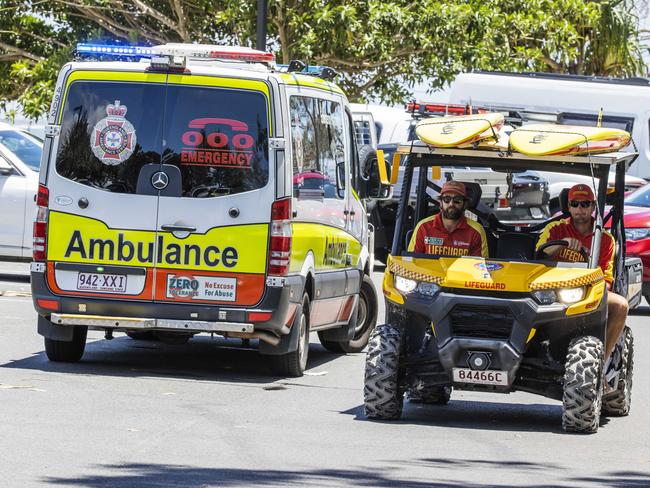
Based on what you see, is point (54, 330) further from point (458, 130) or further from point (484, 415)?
point (458, 130)

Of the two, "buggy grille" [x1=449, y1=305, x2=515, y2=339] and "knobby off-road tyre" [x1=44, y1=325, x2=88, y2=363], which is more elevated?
"buggy grille" [x1=449, y1=305, x2=515, y2=339]

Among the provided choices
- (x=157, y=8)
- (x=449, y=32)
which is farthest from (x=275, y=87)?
(x=157, y=8)

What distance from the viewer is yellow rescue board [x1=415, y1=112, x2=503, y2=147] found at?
10.4 meters

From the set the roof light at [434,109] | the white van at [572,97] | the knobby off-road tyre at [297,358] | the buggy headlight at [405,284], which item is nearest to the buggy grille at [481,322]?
the buggy headlight at [405,284]

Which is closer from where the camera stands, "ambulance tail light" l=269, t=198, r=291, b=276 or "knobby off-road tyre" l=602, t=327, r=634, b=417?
"knobby off-road tyre" l=602, t=327, r=634, b=417

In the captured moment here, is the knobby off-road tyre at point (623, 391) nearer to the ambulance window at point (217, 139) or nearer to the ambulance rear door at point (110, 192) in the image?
the ambulance window at point (217, 139)

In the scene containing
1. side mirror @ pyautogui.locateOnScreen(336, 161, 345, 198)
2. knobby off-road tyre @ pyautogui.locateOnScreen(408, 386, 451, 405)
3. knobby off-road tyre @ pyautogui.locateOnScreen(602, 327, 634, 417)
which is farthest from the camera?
side mirror @ pyautogui.locateOnScreen(336, 161, 345, 198)

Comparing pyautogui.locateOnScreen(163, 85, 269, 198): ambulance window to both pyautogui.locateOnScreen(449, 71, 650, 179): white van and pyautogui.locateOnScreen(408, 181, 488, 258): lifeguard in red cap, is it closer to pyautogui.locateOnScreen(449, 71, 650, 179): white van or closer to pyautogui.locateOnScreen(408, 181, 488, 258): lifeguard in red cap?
pyautogui.locateOnScreen(408, 181, 488, 258): lifeguard in red cap

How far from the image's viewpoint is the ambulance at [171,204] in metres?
11.8

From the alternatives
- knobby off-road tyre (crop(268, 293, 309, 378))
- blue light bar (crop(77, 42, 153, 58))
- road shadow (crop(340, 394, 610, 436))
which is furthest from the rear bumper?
A: blue light bar (crop(77, 42, 153, 58))

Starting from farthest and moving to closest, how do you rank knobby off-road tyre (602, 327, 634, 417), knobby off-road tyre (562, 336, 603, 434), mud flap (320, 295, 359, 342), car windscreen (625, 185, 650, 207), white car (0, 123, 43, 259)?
car windscreen (625, 185, 650, 207), white car (0, 123, 43, 259), mud flap (320, 295, 359, 342), knobby off-road tyre (602, 327, 634, 417), knobby off-road tyre (562, 336, 603, 434)

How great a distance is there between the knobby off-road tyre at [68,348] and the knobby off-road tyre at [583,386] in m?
4.13

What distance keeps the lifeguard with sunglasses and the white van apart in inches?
693

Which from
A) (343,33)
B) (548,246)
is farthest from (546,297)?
(343,33)
